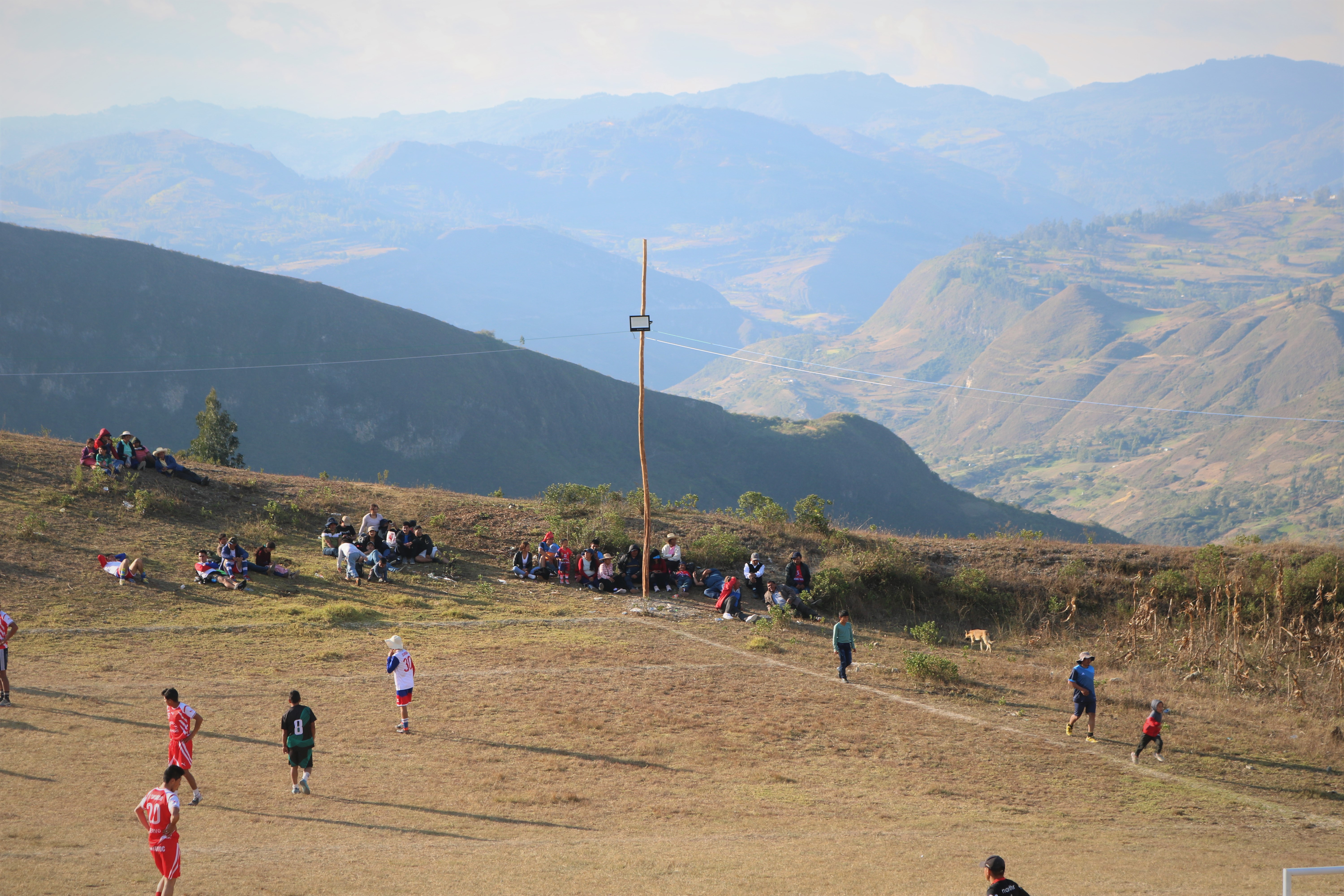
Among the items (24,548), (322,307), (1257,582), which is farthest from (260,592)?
(322,307)

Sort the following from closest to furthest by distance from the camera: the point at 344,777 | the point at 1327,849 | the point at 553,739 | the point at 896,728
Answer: the point at 1327,849, the point at 344,777, the point at 553,739, the point at 896,728

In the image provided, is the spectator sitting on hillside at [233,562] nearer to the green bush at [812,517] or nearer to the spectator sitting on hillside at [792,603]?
the spectator sitting on hillside at [792,603]

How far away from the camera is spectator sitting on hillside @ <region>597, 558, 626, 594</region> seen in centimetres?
2420

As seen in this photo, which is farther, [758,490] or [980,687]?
[758,490]

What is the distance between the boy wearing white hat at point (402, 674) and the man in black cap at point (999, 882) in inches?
337

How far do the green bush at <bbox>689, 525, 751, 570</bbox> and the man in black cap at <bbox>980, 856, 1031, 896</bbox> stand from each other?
18.2m

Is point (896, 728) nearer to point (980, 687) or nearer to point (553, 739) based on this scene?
point (980, 687)

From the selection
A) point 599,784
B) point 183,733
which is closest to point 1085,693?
point 599,784

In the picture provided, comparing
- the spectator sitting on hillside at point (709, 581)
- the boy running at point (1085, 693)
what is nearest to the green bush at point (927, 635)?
the spectator sitting on hillside at point (709, 581)

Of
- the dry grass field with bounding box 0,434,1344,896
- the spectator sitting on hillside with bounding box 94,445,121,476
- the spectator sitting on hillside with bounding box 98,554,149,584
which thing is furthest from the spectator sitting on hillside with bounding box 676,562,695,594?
the spectator sitting on hillside with bounding box 94,445,121,476

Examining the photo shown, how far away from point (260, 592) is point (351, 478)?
81.1m

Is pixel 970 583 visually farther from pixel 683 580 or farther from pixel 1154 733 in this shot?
pixel 1154 733

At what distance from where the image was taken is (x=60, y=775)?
11328 mm

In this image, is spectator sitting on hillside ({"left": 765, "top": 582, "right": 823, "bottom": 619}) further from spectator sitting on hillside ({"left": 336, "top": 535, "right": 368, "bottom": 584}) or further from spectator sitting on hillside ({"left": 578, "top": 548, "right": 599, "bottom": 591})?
spectator sitting on hillside ({"left": 336, "top": 535, "right": 368, "bottom": 584})
